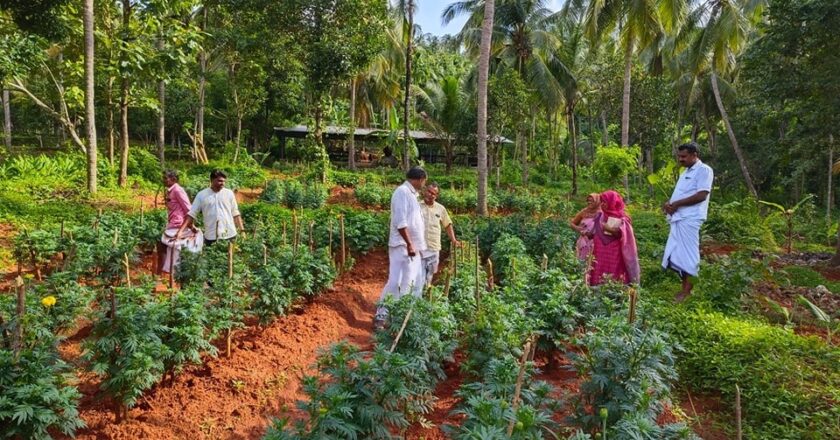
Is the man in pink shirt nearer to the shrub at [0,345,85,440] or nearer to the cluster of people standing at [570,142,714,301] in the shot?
the shrub at [0,345,85,440]

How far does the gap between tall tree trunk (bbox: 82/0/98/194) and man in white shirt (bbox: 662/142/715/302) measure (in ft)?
38.7

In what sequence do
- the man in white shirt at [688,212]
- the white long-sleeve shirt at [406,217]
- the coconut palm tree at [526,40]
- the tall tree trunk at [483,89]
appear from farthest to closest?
1. the coconut palm tree at [526,40]
2. the tall tree trunk at [483,89]
3. the man in white shirt at [688,212]
4. the white long-sleeve shirt at [406,217]

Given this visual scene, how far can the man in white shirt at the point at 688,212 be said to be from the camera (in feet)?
19.5

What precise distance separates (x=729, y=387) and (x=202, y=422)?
404 cm

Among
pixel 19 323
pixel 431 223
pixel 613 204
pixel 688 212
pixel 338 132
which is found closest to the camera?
pixel 19 323

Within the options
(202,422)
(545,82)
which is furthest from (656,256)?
(545,82)

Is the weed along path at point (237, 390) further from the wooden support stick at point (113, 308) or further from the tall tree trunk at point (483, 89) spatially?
the tall tree trunk at point (483, 89)

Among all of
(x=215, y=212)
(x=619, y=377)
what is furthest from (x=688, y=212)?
(x=215, y=212)

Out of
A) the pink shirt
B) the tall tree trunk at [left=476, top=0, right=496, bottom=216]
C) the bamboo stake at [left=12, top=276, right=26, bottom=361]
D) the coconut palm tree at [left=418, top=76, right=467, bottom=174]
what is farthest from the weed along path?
the coconut palm tree at [left=418, top=76, right=467, bottom=174]

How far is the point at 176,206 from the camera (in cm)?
634

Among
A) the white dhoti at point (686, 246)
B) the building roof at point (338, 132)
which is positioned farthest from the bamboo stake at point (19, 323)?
the building roof at point (338, 132)

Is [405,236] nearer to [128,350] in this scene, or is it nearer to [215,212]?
[215,212]

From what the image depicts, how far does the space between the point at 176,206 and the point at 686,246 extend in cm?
601

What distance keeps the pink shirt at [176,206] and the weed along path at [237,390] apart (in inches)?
67.9
